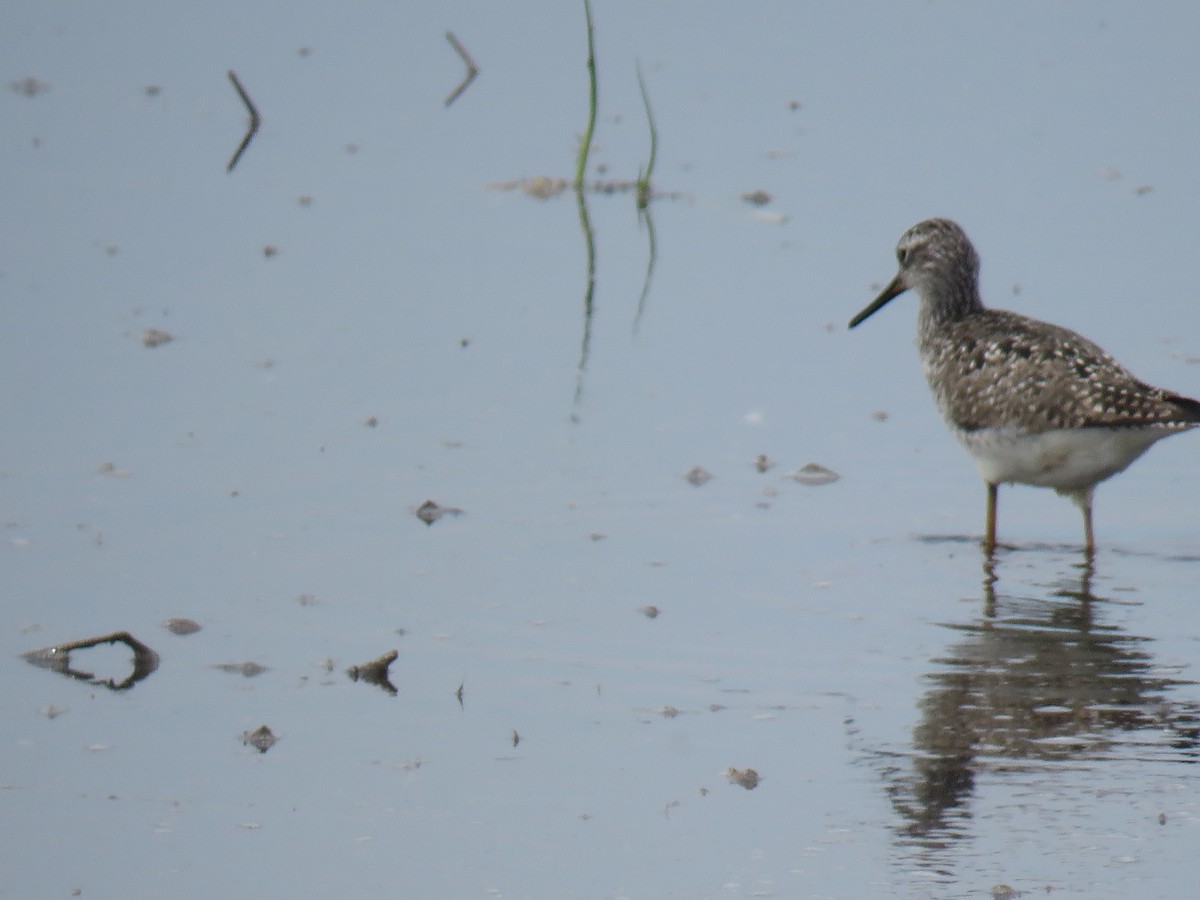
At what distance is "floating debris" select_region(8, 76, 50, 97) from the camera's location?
18547 mm

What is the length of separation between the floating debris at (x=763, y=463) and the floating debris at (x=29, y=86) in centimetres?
938

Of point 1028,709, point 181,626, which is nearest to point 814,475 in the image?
point 1028,709

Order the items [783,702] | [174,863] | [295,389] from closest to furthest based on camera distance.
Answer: [174,863]
[783,702]
[295,389]

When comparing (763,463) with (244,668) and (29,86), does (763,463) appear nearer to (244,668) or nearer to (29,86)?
(244,668)

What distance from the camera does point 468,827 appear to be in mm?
6930

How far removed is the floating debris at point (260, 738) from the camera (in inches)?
297

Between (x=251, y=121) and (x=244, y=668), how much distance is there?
10312mm

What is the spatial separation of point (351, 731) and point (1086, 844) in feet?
7.85

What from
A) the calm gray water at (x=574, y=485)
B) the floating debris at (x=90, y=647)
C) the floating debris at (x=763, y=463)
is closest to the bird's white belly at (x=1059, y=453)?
the calm gray water at (x=574, y=485)

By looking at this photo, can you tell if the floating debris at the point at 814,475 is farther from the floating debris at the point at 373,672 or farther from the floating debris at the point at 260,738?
the floating debris at the point at 260,738

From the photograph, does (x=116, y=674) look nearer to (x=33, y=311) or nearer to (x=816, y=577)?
(x=816, y=577)

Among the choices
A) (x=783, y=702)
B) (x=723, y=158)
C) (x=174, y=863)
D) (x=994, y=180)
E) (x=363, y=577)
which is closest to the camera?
(x=174, y=863)

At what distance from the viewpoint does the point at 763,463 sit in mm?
11062

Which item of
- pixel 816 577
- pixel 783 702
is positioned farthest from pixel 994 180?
pixel 783 702
